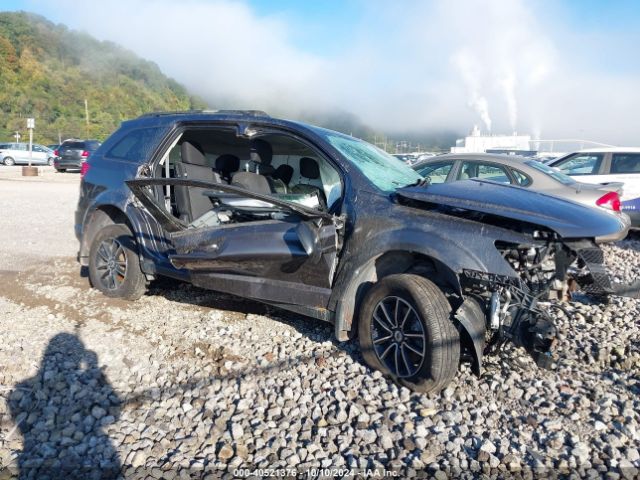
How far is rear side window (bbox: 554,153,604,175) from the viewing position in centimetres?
950

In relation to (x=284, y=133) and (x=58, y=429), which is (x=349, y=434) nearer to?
(x=58, y=429)

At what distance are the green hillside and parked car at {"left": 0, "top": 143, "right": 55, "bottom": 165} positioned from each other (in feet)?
75.7

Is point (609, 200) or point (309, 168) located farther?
point (609, 200)

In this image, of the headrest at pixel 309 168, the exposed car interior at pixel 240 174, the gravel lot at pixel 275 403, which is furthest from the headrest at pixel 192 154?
the gravel lot at pixel 275 403

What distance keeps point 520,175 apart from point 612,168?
11.0 feet

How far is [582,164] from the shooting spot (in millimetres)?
9711

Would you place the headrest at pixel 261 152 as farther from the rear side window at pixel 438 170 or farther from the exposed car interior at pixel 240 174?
the rear side window at pixel 438 170

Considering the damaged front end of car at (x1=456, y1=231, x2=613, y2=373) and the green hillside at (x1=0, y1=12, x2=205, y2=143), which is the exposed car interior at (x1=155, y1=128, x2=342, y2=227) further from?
the green hillside at (x1=0, y1=12, x2=205, y2=143)

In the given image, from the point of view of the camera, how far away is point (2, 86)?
6812 cm

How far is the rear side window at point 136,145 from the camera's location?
4.75 meters

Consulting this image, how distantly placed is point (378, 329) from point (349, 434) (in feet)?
2.77

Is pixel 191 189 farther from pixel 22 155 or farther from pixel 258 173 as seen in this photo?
pixel 22 155

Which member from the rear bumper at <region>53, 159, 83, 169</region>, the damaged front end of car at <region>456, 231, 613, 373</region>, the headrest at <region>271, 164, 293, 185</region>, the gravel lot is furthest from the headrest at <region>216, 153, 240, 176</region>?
the rear bumper at <region>53, 159, 83, 169</region>

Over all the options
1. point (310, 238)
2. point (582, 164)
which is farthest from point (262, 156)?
point (582, 164)
